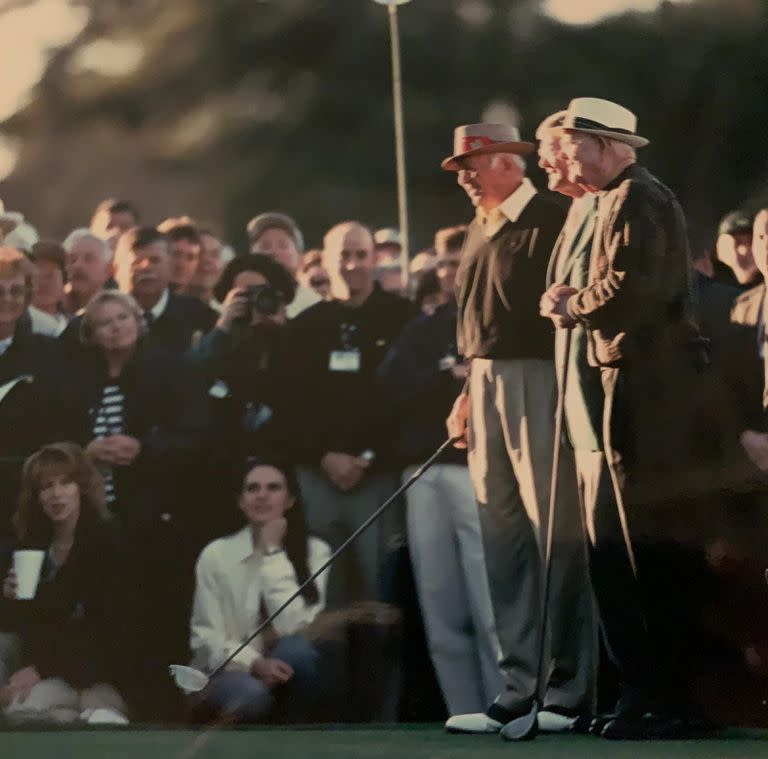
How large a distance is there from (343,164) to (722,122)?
108cm

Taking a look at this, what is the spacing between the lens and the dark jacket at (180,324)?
4.45 metres

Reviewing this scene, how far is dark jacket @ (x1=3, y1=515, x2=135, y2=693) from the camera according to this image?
14.4ft

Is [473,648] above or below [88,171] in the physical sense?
below

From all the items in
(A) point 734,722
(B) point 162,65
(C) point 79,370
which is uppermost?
(B) point 162,65

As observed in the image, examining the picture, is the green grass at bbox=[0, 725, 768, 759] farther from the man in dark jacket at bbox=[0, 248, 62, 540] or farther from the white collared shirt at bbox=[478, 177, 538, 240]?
the white collared shirt at bbox=[478, 177, 538, 240]

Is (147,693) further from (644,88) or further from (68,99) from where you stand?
(644,88)

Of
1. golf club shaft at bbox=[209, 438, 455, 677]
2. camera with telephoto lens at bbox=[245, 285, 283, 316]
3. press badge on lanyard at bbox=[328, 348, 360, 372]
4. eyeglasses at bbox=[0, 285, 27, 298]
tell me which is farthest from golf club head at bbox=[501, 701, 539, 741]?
eyeglasses at bbox=[0, 285, 27, 298]

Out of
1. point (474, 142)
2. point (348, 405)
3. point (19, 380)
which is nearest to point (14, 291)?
point (19, 380)

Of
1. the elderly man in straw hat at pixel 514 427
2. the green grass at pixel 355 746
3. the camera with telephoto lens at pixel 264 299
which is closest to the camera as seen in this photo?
the green grass at pixel 355 746

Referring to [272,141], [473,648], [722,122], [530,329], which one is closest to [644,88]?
[722,122]

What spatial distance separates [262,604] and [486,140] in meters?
1.47

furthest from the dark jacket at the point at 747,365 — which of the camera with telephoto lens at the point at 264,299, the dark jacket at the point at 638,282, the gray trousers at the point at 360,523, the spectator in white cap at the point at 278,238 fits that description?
the camera with telephoto lens at the point at 264,299

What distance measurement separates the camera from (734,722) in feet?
14.0

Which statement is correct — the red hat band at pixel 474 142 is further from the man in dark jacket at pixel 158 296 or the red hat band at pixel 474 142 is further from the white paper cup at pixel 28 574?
the white paper cup at pixel 28 574
